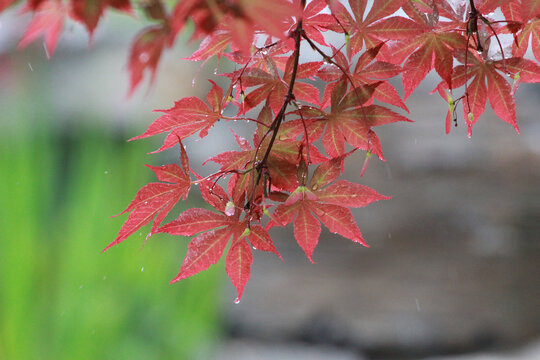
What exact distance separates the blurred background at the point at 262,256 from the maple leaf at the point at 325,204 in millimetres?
1165

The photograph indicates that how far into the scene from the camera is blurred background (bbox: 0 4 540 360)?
1564mm

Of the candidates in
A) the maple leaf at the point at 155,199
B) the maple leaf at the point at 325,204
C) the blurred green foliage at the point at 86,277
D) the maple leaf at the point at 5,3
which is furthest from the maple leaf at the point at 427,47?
the blurred green foliage at the point at 86,277

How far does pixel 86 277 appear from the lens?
1.56 m

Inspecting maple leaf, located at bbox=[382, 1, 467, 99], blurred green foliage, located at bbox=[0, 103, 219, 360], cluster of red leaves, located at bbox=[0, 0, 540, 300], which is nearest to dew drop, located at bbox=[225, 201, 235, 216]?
cluster of red leaves, located at bbox=[0, 0, 540, 300]

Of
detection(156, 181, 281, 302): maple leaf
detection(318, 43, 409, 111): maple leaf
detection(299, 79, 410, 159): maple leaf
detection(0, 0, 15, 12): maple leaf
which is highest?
detection(0, 0, 15, 12): maple leaf

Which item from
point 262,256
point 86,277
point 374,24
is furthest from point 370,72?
point 262,256

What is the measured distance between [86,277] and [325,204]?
4.16ft

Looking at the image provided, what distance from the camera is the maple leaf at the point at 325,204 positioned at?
18.3 inches

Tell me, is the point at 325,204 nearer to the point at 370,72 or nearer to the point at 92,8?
the point at 370,72

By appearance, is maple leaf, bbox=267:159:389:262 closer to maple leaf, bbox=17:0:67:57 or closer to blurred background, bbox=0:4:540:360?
maple leaf, bbox=17:0:67:57

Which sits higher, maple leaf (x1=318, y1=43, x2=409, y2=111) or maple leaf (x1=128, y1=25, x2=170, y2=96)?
maple leaf (x1=128, y1=25, x2=170, y2=96)

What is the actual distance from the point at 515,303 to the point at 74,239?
71.0 inches

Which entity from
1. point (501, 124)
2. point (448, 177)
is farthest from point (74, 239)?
point (501, 124)

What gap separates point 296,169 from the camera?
475mm
